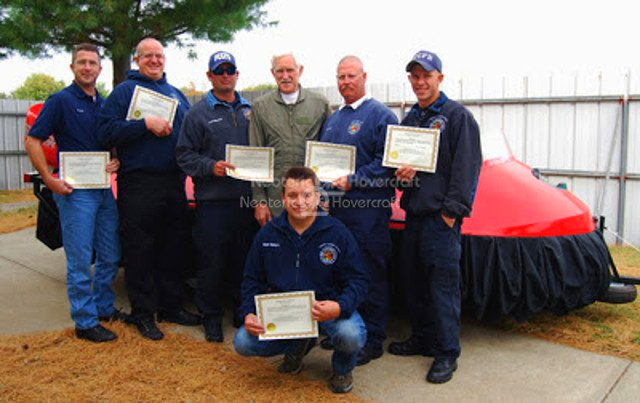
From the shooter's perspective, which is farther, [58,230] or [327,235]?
[58,230]

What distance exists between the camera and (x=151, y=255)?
4.23 m

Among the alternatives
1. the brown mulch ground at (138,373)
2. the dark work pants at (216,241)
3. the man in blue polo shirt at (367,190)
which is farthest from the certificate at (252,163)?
the brown mulch ground at (138,373)

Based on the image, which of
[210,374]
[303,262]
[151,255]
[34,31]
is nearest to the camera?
[303,262]

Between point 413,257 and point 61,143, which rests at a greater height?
point 61,143

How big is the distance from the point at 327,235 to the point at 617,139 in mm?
6784

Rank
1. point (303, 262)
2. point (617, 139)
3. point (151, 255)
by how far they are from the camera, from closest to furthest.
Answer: point (303, 262) → point (151, 255) → point (617, 139)

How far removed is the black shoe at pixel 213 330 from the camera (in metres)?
4.05

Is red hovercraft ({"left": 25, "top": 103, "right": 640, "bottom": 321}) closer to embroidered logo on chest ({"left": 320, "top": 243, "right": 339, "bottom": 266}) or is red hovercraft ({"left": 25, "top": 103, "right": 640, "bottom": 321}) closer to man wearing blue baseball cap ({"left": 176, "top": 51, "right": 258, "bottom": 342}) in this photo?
embroidered logo on chest ({"left": 320, "top": 243, "right": 339, "bottom": 266})

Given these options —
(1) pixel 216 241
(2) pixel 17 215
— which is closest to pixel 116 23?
(2) pixel 17 215

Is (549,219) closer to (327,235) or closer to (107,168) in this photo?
(327,235)

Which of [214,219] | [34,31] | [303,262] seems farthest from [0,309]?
[34,31]

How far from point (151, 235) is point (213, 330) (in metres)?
0.85

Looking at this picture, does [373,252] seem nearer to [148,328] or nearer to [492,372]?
[492,372]

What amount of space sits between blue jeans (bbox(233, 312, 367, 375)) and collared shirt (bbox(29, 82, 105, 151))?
1891 mm
